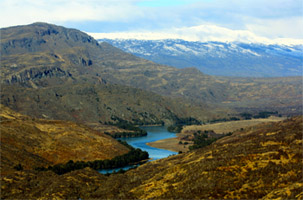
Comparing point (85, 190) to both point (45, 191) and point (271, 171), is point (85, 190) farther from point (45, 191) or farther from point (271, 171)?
point (271, 171)

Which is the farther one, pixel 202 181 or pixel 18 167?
pixel 18 167

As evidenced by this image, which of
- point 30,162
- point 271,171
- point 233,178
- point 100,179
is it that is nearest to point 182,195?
point 233,178

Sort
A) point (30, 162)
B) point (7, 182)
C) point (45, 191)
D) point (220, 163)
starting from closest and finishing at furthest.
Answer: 1. point (220, 163)
2. point (45, 191)
3. point (7, 182)
4. point (30, 162)

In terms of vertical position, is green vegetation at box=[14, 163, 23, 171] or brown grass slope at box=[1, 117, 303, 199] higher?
brown grass slope at box=[1, 117, 303, 199]

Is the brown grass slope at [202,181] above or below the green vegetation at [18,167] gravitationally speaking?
above

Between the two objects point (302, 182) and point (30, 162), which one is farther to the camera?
point (30, 162)

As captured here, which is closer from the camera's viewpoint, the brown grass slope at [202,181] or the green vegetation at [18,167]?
the brown grass slope at [202,181]

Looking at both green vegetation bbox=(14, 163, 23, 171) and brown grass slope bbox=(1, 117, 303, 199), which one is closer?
brown grass slope bbox=(1, 117, 303, 199)

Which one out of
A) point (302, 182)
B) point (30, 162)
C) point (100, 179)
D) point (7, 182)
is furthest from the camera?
point (30, 162)
